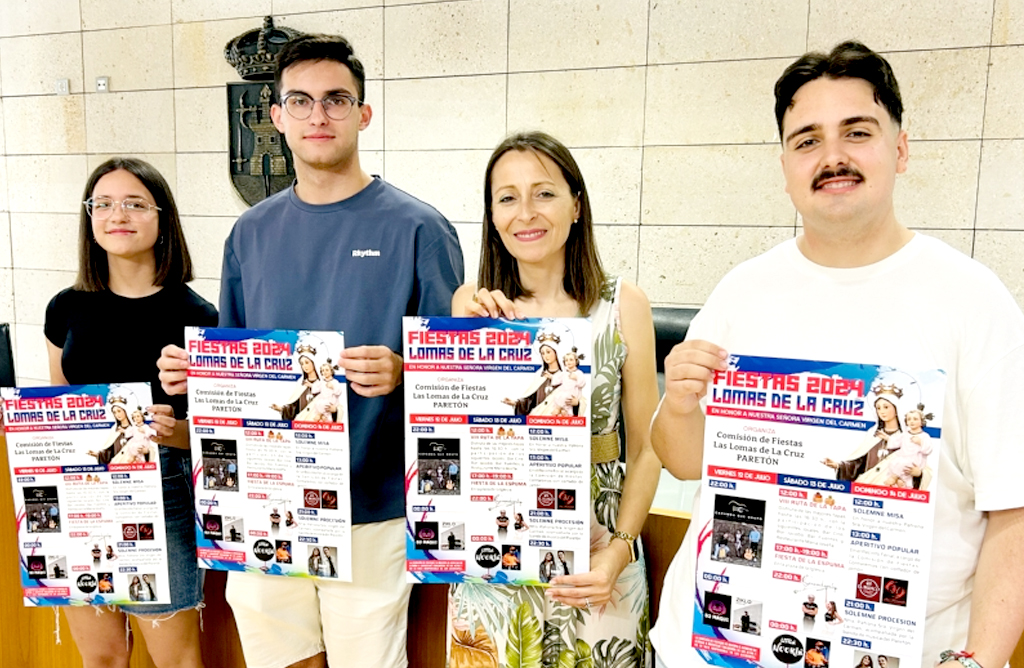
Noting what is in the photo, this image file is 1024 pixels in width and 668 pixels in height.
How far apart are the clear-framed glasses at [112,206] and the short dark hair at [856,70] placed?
1.61 metres

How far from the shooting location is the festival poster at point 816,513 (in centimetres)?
111

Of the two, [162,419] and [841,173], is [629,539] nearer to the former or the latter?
[841,173]

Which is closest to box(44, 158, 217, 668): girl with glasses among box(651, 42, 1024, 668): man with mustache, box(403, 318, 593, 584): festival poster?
box(403, 318, 593, 584): festival poster

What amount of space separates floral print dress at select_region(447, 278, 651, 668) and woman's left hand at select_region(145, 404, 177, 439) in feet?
2.67

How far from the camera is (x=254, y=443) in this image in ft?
5.39

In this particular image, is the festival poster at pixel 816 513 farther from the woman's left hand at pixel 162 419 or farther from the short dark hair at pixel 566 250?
the woman's left hand at pixel 162 419

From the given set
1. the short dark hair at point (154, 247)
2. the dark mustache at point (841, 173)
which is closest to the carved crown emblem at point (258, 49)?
the short dark hair at point (154, 247)

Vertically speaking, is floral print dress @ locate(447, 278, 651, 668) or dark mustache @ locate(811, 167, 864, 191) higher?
dark mustache @ locate(811, 167, 864, 191)

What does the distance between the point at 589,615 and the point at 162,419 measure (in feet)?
3.59

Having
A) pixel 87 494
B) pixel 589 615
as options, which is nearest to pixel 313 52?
pixel 87 494

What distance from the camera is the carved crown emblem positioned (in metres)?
4.69

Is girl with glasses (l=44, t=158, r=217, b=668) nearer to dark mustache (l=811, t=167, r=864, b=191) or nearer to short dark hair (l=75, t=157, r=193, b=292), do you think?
short dark hair (l=75, t=157, r=193, b=292)

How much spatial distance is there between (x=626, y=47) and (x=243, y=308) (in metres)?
3.05

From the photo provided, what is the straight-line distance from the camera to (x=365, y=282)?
1765 mm
